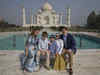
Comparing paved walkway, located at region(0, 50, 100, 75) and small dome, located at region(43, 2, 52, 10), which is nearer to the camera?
paved walkway, located at region(0, 50, 100, 75)

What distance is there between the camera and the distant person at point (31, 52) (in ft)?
10.4

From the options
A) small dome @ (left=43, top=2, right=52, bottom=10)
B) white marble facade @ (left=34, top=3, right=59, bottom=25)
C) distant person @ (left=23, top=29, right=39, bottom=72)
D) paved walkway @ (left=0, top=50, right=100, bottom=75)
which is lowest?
paved walkway @ (left=0, top=50, right=100, bottom=75)

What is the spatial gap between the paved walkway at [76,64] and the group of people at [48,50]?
22cm

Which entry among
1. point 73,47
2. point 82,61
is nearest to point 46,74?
point 73,47

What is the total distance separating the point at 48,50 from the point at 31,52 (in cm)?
49

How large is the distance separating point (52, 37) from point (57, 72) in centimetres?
102

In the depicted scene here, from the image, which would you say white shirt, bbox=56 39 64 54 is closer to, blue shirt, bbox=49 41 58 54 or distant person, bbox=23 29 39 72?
blue shirt, bbox=49 41 58 54

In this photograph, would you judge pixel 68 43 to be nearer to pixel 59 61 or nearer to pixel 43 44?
pixel 59 61

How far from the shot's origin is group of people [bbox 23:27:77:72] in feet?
10.5

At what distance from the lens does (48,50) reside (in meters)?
3.38

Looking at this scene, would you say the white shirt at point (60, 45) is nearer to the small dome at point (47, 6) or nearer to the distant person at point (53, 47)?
the distant person at point (53, 47)

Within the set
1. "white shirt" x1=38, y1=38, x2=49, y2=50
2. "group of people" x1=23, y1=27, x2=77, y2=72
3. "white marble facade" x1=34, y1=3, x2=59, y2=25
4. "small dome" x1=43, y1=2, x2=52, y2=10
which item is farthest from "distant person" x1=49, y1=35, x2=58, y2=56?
"small dome" x1=43, y1=2, x2=52, y2=10

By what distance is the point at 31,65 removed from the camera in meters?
3.15

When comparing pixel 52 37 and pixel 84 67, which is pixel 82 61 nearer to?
pixel 84 67
